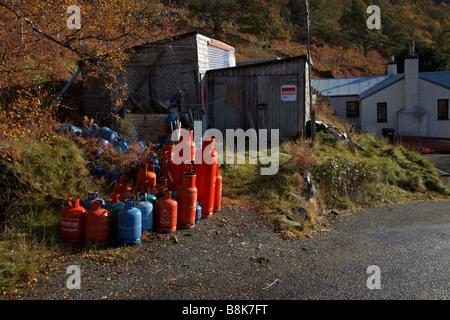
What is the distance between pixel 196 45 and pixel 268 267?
9698 millimetres

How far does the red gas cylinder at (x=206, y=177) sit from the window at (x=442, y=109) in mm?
25393

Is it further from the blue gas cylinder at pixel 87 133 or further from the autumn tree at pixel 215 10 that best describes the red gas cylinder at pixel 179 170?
the autumn tree at pixel 215 10

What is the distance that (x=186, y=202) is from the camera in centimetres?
677

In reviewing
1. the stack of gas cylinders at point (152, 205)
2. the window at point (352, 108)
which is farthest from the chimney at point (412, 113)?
the stack of gas cylinders at point (152, 205)

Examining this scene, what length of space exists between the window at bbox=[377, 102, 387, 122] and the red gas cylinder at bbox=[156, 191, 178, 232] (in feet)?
82.9

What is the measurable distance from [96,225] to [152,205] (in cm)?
101

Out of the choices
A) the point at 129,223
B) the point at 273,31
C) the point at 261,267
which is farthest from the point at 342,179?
the point at 273,31

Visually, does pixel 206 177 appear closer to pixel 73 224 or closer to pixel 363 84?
pixel 73 224

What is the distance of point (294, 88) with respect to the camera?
14.0 metres

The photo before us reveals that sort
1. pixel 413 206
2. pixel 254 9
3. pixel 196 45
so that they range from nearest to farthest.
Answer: pixel 413 206 < pixel 196 45 < pixel 254 9

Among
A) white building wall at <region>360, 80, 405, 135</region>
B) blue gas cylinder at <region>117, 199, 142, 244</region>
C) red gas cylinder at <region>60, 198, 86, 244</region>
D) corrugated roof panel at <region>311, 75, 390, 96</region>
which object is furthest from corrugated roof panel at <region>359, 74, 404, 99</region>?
red gas cylinder at <region>60, 198, 86, 244</region>

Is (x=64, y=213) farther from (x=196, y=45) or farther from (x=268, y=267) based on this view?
(x=196, y=45)

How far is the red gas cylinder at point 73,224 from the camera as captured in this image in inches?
229
